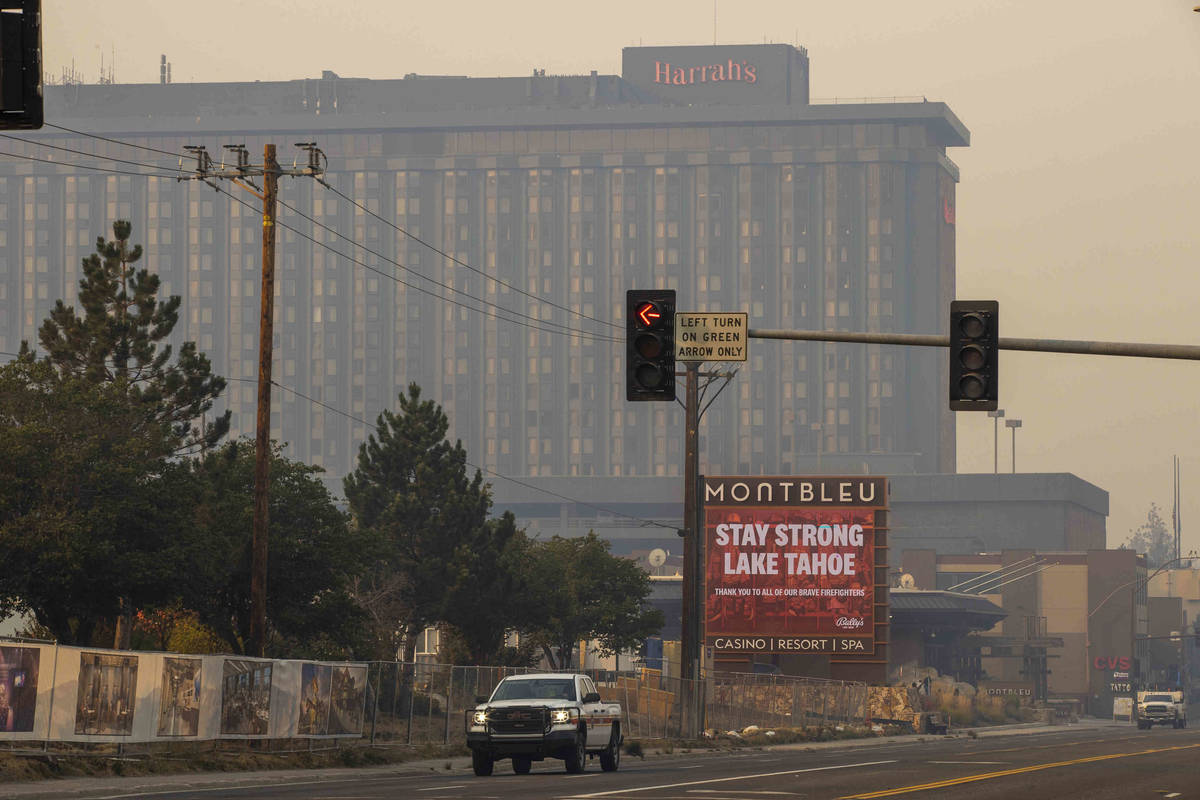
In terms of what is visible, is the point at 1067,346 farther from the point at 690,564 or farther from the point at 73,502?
the point at 690,564

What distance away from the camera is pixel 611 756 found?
3638 centimetres

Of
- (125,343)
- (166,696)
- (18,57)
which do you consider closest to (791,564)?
(125,343)

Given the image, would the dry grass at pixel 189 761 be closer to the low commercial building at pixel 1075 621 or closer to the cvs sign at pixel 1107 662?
the low commercial building at pixel 1075 621

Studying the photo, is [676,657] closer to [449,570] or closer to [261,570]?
[449,570]

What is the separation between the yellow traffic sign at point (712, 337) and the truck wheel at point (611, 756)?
1348 cm

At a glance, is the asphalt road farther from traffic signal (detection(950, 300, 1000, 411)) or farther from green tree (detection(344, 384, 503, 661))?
green tree (detection(344, 384, 503, 661))

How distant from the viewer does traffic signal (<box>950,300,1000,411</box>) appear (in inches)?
900

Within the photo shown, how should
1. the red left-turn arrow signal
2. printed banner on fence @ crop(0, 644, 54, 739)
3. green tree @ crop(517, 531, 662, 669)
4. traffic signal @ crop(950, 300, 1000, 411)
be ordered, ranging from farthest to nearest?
green tree @ crop(517, 531, 662, 669), printed banner on fence @ crop(0, 644, 54, 739), the red left-turn arrow signal, traffic signal @ crop(950, 300, 1000, 411)

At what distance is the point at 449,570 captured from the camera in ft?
237

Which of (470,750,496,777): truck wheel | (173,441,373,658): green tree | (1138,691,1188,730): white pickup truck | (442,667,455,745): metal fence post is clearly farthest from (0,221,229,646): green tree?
(1138,691,1188,730): white pickup truck

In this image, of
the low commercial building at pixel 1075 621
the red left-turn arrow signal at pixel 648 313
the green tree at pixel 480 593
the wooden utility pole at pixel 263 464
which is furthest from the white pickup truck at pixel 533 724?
the low commercial building at pixel 1075 621

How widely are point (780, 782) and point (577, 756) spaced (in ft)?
17.0

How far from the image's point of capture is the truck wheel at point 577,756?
34.3 m

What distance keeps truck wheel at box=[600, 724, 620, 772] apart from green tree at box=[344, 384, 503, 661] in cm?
3555
